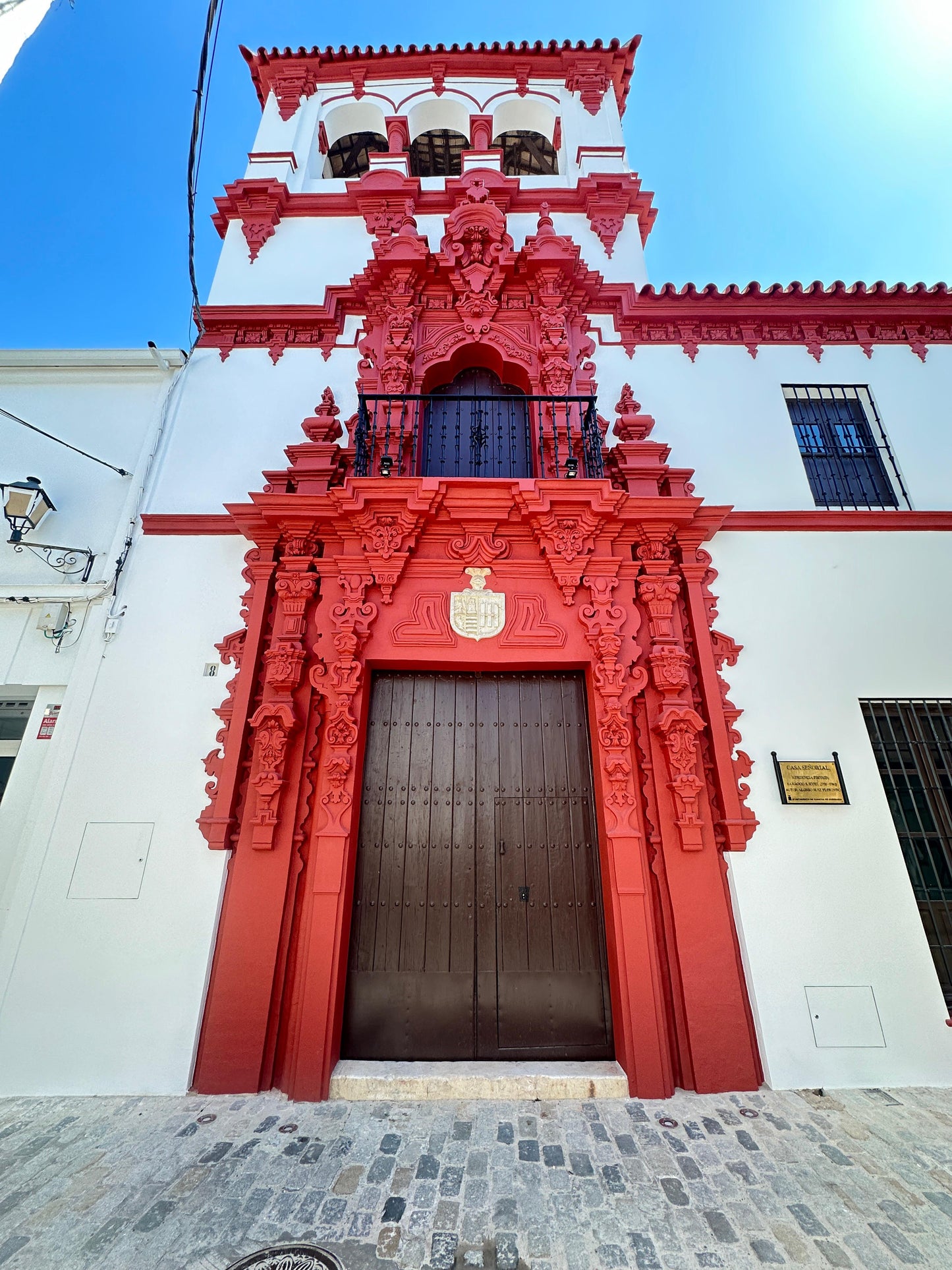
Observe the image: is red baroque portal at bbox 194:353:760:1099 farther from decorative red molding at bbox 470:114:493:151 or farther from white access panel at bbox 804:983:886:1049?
decorative red molding at bbox 470:114:493:151

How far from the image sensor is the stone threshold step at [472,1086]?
3379 mm

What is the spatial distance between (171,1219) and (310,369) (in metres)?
6.05

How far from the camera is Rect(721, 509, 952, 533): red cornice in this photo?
4.85m

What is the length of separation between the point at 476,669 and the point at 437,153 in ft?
27.1

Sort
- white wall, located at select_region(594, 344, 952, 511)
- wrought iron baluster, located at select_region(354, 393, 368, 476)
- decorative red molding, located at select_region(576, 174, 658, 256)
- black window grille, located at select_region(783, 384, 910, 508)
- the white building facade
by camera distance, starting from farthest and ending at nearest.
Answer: decorative red molding, located at select_region(576, 174, 658, 256), black window grille, located at select_region(783, 384, 910, 508), white wall, located at select_region(594, 344, 952, 511), wrought iron baluster, located at select_region(354, 393, 368, 476), the white building facade

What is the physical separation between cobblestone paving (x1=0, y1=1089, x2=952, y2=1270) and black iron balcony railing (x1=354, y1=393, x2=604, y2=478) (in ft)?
14.2

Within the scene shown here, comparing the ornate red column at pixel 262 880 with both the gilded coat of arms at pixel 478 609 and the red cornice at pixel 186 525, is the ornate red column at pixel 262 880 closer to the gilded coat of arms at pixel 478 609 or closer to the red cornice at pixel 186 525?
the red cornice at pixel 186 525

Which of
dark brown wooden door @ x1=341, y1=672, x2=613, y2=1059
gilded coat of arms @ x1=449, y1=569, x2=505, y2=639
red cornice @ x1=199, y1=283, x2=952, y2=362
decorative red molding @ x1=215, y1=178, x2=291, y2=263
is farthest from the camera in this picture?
decorative red molding @ x1=215, y1=178, x2=291, y2=263

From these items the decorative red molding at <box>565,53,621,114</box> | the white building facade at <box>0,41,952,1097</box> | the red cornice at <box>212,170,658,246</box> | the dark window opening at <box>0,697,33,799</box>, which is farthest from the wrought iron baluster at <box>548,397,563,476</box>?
the decorative red molding at <box>565,53,621,114</box>

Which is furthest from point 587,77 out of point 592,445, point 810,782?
point 810,782

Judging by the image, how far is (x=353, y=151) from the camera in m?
8.21

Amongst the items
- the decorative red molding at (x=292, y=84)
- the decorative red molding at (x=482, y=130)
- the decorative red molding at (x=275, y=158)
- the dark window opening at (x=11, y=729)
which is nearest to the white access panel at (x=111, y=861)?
the dark window opening at (x=11, y=729)

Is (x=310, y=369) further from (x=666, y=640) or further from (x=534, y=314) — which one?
(x=666, y=640)

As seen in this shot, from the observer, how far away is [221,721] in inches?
165
